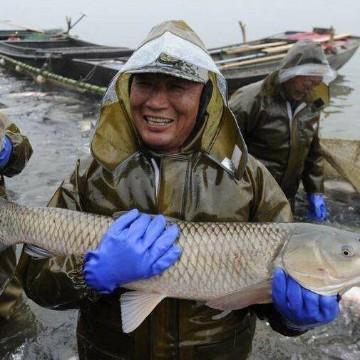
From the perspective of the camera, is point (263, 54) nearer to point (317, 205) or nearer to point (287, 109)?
point (317, 205)

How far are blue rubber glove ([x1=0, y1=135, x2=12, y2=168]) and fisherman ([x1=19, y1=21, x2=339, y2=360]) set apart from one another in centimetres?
158

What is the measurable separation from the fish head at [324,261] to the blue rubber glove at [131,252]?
57 cm

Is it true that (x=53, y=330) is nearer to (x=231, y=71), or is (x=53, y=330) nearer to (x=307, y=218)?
(x=307, y=218)

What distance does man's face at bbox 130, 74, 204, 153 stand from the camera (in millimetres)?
2330

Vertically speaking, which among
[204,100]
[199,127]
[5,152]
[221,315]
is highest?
[204,100]

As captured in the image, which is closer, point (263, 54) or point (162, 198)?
point (162, 198)

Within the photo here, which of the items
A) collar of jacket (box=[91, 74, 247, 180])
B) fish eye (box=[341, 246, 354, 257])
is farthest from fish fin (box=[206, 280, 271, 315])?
collar of jacket (box=[91, 74, 247, 180])

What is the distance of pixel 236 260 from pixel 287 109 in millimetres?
3611

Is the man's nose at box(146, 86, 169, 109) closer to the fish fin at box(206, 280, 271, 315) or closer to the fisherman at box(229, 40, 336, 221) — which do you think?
the fish fin at box(206, 280, 271, 315)

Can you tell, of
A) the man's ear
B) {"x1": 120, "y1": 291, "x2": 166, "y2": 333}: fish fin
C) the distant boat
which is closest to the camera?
{"x1": 120, "y1": 291, "x2": 166, "y2": 333}: fish fin

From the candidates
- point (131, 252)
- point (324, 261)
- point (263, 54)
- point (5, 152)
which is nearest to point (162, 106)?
point (131, 252)

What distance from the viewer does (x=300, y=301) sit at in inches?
90.4

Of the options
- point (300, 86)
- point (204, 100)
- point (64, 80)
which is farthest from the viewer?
point (64, 80)

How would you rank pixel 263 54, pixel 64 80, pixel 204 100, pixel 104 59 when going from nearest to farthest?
pixel 204 100
pixel 64 80
pixel 104 59
pixel 263 54
